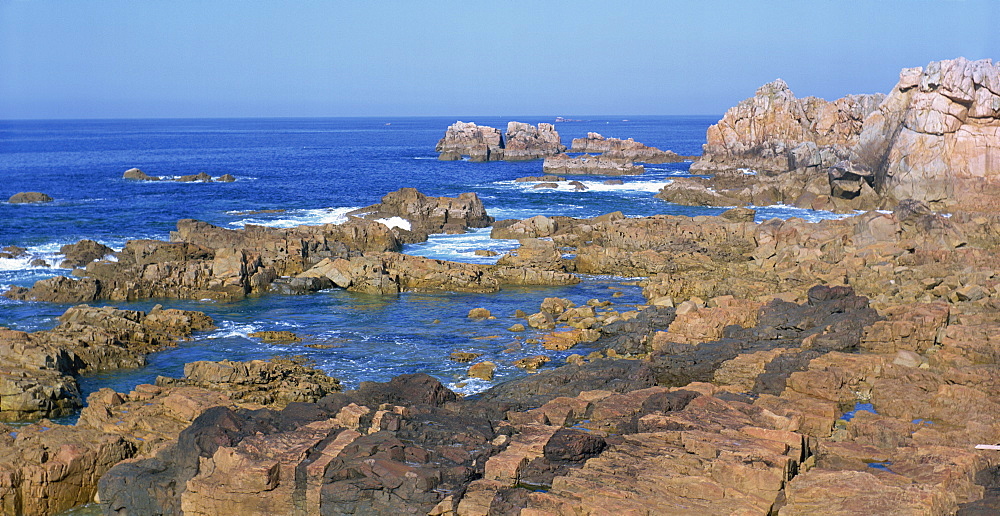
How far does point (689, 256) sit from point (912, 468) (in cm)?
2875

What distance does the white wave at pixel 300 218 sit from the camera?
62.6 metres

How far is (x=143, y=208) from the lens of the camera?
237ft

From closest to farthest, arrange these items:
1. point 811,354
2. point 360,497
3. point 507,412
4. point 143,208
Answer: point 360,497 < point 507,412 < point 811,354 < point 143,208

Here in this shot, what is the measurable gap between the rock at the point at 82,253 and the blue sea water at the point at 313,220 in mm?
731

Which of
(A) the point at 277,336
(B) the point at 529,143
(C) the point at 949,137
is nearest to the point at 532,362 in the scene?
(A) the point at 277,336

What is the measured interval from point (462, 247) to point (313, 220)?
57.1 feet

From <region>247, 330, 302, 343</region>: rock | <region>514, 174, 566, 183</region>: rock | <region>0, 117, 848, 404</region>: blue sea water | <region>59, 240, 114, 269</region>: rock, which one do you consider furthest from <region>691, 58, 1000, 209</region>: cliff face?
<region>59, 240, 114, 269</region>: rock

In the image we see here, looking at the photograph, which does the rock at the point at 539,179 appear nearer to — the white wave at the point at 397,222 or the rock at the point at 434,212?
the rock at the point at 434,212

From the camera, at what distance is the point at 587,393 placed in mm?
22031

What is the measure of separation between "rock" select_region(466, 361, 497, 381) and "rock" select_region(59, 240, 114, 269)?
28.2 m

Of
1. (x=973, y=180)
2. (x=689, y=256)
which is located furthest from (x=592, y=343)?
(x=973, y=180)

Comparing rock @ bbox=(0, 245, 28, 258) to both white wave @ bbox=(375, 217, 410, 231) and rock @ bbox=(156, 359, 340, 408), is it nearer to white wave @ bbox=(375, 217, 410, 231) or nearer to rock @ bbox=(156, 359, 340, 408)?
white wave @ bbox=(375, 217, 410, 231)

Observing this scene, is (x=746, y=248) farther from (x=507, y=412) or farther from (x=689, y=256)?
(x=507, y=412)

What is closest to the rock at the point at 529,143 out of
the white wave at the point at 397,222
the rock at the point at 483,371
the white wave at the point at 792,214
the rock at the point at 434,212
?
the white wave at the point at 792,214
